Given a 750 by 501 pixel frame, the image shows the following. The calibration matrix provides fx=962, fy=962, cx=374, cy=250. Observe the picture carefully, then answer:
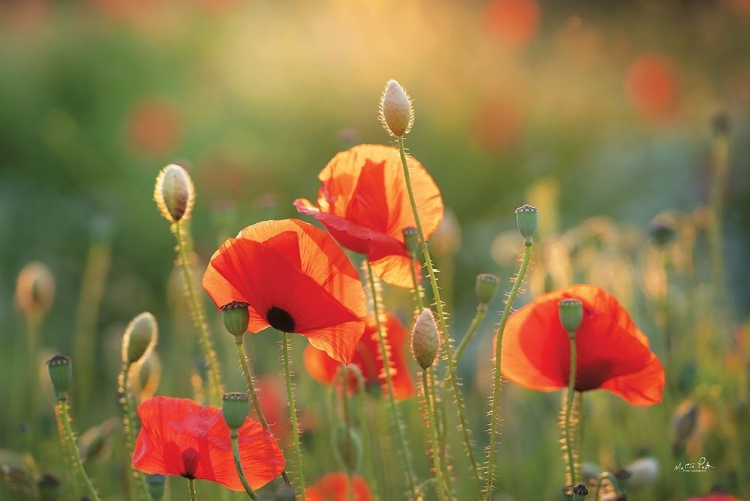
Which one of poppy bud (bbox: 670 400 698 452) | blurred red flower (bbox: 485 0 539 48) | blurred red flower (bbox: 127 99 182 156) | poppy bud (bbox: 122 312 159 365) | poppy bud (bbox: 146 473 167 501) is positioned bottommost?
poppy bud (bbox: 670 400 698 452)

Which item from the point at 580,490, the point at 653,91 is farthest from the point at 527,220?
the point at 653,91

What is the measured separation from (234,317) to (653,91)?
18.1 ft

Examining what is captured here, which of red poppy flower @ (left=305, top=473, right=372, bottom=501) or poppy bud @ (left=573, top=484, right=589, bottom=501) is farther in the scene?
red poppy flower @ (left=305, top=473, right=372, bottom=501)

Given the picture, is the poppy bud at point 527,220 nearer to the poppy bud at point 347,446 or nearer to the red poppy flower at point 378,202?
the red poppy flower at point 378,202

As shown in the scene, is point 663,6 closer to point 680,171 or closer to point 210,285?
point 680,171

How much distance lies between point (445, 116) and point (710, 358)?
3742 millimetres

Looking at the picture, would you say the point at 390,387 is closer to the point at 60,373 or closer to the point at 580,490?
the point at 580,490

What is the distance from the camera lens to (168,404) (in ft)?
3.79

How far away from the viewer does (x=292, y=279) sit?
117 cm

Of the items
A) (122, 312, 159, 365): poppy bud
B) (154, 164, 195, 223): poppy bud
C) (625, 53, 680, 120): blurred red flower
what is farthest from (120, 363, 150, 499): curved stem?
(625, 53, 680, 120): blurred red flower

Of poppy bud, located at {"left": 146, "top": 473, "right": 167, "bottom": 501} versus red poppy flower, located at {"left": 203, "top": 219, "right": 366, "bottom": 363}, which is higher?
red poppy flower, located at {"left": 203, "top": 219, "right": 366, "bottom": 363}

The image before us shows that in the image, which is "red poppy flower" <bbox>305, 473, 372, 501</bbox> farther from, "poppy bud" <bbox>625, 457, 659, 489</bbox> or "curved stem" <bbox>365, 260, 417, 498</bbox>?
"poppy bud" <bbox>625, 457, 659, 489</bbox>

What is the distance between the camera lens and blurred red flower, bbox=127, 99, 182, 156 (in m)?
5.86

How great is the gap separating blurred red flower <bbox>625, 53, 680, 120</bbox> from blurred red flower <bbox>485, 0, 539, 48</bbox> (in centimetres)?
135
